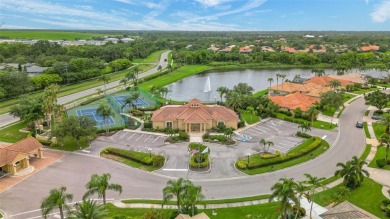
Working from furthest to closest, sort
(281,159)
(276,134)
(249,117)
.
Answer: (249,117) < (276,134) < (281,159)

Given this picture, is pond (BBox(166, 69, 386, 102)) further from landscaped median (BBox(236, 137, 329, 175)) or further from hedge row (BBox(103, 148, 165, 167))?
hedge row (BBox(103, 148, 165, 167))

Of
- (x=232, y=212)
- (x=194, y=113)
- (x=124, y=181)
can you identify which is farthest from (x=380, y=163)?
(x=124, y=181)

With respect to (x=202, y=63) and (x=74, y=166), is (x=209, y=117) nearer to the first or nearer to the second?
(x=74, y=166)

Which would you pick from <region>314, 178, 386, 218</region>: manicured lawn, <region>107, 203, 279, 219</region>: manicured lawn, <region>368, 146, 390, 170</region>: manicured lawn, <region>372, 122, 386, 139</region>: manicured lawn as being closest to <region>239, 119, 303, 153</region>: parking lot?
<region>368, 146, 390, 170</region>: manicured lawn

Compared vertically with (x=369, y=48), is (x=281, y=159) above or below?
below

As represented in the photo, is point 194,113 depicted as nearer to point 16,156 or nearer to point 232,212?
point 232,212

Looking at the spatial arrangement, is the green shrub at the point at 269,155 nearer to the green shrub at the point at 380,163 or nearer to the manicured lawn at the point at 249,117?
the green shrub at the point at 380,163
